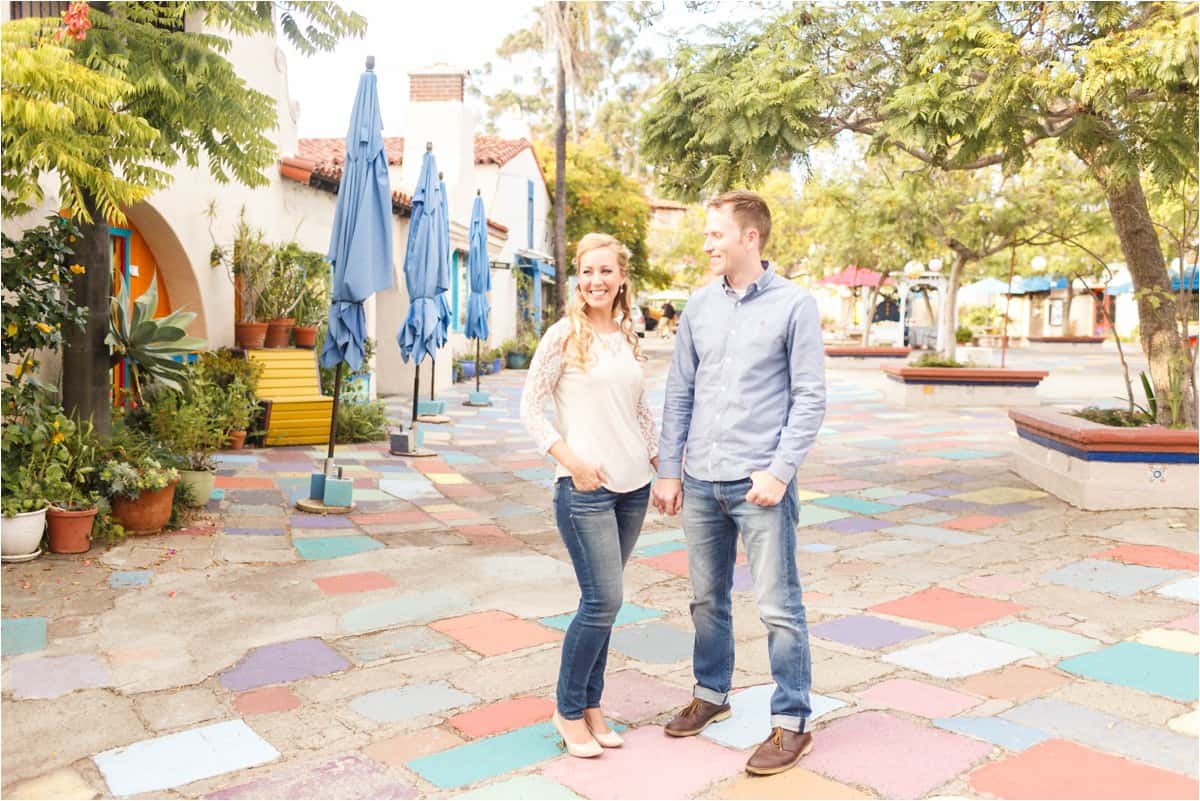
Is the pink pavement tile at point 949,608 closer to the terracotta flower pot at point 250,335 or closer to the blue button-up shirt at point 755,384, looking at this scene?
the blue button-up shirt at point 755,384

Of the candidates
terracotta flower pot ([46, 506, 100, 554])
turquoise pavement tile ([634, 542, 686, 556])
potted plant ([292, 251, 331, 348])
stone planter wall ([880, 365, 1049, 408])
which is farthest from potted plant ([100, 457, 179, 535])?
stone planter wall ([880, 365, 1049, 408])

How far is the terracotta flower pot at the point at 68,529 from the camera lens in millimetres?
5656

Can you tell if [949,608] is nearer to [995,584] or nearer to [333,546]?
[995,584]

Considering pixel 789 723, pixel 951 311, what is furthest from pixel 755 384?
pixel 951 311

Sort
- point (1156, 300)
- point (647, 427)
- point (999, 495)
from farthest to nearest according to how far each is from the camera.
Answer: point (999, 495) → point (1156, 300) → point (647, 427)

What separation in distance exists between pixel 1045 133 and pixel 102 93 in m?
5.75

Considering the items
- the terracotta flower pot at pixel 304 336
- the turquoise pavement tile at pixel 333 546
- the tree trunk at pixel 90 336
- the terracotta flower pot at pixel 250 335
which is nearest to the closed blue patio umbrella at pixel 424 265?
the terracotta flower pot at pixel 304 336

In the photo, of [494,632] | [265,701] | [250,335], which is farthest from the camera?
[250,335]

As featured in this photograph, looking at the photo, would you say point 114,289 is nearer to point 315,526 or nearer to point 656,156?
point 315,526

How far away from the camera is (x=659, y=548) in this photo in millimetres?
6473

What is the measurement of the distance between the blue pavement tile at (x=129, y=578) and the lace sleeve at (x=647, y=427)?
3181 millimetres

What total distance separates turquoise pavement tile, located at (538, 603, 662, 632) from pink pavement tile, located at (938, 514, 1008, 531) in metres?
2.86

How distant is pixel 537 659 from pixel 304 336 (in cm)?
770

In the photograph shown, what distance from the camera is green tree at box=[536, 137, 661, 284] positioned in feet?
90.2
